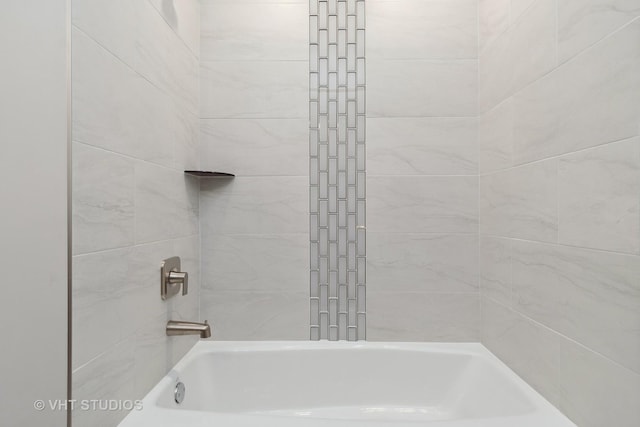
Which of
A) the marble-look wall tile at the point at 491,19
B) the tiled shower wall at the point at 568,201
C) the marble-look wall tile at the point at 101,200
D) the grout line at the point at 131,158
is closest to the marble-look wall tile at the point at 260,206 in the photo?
the grout line at the point at 131,158

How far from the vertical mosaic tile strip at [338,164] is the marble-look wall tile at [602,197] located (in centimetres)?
81

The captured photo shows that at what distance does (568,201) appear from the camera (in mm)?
998

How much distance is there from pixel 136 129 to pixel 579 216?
1272mm

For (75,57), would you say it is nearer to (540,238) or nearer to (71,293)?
(71,293)

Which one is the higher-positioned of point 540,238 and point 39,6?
point 39,6

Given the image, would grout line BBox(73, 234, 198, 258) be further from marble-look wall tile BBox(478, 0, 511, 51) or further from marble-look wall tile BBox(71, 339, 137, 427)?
marble-look wall tile BBox(478, 0, 511, 51)

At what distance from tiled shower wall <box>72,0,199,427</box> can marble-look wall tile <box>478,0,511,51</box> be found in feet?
4.14

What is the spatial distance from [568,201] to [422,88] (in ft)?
2.81

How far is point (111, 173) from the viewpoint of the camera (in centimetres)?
96

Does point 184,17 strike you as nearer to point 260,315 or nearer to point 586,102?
point 260,315

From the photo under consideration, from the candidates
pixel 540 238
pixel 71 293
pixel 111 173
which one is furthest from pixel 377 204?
pixel 71 293

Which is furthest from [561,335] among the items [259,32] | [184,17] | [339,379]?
[184,17]

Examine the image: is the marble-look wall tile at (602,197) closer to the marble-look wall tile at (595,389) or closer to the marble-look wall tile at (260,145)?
the marble-look wall tile at (595,389)

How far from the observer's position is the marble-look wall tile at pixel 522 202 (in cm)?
109
